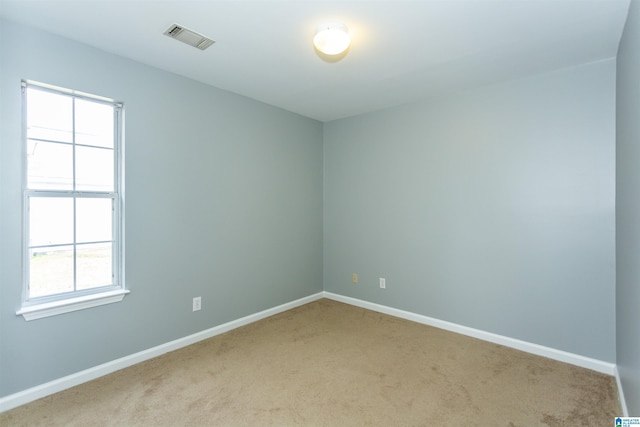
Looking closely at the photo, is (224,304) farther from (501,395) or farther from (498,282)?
(498,282)

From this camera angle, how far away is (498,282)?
9.74 feet

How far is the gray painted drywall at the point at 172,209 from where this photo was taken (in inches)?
79.4

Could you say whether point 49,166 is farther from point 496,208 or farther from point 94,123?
point 496,208

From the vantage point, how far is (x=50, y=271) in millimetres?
2201

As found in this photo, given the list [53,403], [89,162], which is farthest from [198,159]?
[53,403]

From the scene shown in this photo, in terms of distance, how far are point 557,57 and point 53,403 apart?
4396 mm

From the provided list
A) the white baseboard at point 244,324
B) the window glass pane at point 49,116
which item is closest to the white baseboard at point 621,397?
the white baseboard at point 244,324

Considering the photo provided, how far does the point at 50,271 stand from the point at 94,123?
114 centimetres

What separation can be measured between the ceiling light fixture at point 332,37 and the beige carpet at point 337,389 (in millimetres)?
2377

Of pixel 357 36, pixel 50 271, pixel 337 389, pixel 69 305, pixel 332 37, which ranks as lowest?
pixel 337 389

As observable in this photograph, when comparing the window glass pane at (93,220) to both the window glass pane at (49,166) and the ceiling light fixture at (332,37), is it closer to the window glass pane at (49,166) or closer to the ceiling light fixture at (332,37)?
the window glass pane at (49,166)

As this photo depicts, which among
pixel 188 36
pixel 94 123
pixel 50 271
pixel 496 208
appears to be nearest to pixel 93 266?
pixel 50 271

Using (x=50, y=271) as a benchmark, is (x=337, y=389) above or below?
below

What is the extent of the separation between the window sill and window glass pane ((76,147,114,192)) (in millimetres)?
816
